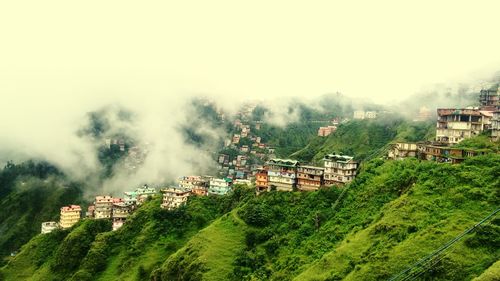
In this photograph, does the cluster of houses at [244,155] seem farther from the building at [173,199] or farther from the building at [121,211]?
the building at [173,199]

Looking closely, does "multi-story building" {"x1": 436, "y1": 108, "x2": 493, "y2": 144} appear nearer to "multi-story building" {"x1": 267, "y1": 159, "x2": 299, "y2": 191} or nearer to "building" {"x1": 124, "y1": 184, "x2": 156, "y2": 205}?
"multi-story building" {"x1": 267, "y1": 159, "x2": 299, "y2": 191}

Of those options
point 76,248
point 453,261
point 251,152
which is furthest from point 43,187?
point 453,261

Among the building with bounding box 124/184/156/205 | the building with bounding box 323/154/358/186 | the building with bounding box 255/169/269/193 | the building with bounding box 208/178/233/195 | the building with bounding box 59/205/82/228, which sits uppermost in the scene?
the building with bounding box 323/154/358/186

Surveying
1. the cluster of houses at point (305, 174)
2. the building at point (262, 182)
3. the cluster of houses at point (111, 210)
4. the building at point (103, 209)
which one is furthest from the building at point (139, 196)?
the cluster of houses at point (305, 174)

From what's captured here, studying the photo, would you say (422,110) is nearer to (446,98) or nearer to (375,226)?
(446,98)

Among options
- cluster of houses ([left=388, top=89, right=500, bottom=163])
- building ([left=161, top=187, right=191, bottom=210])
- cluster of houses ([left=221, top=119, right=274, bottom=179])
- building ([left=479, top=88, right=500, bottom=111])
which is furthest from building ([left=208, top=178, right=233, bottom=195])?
building ([left=479, top=88, right=500, bottom=111])

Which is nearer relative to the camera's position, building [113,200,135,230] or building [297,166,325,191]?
building [297,166,325,191]

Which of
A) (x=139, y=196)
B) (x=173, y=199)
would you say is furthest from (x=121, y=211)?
(x=173, y=199)
